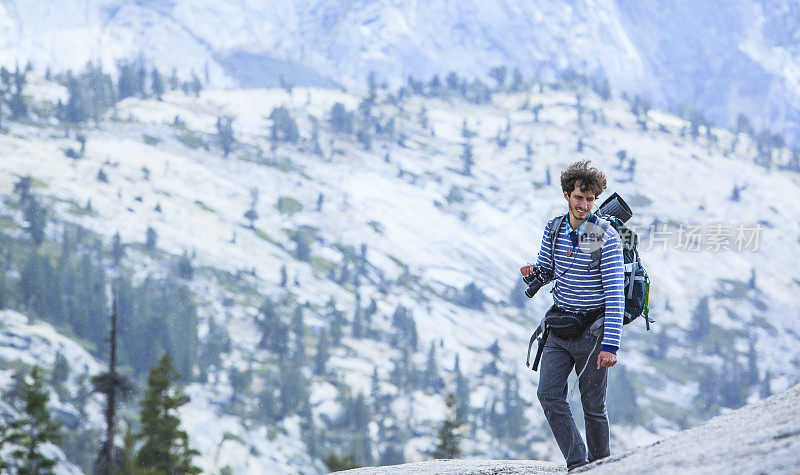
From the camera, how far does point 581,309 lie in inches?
306

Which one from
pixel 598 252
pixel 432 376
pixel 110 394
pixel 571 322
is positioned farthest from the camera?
pixel 432 376

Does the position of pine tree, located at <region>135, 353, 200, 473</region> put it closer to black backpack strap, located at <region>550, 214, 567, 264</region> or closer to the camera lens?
the camera lens

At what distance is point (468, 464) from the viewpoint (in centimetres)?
1066

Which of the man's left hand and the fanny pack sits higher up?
the fanny pack

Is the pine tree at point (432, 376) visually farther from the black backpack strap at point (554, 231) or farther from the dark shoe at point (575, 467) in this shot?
the black backpack strap at point (554, 231)

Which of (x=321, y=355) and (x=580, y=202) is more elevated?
(x=580, y=202)

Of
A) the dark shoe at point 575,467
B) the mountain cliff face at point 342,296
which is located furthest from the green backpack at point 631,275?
the mountain cliff face at point 342,296

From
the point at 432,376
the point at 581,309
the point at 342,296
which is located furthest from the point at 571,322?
the point at 342,296

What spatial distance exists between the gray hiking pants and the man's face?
1084 mm

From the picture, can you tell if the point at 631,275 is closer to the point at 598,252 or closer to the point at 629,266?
the point at 629,266

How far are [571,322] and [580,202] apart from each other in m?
1.12

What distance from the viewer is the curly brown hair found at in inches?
296

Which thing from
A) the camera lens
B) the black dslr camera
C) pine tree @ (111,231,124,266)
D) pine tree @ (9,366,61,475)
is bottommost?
pine tree @ (111,231,124,266)

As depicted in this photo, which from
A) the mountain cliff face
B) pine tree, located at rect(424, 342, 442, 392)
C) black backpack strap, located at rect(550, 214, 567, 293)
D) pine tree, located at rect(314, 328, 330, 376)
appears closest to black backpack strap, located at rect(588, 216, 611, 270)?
black backpack strap, located at rect(550, 214, 567, 293)
